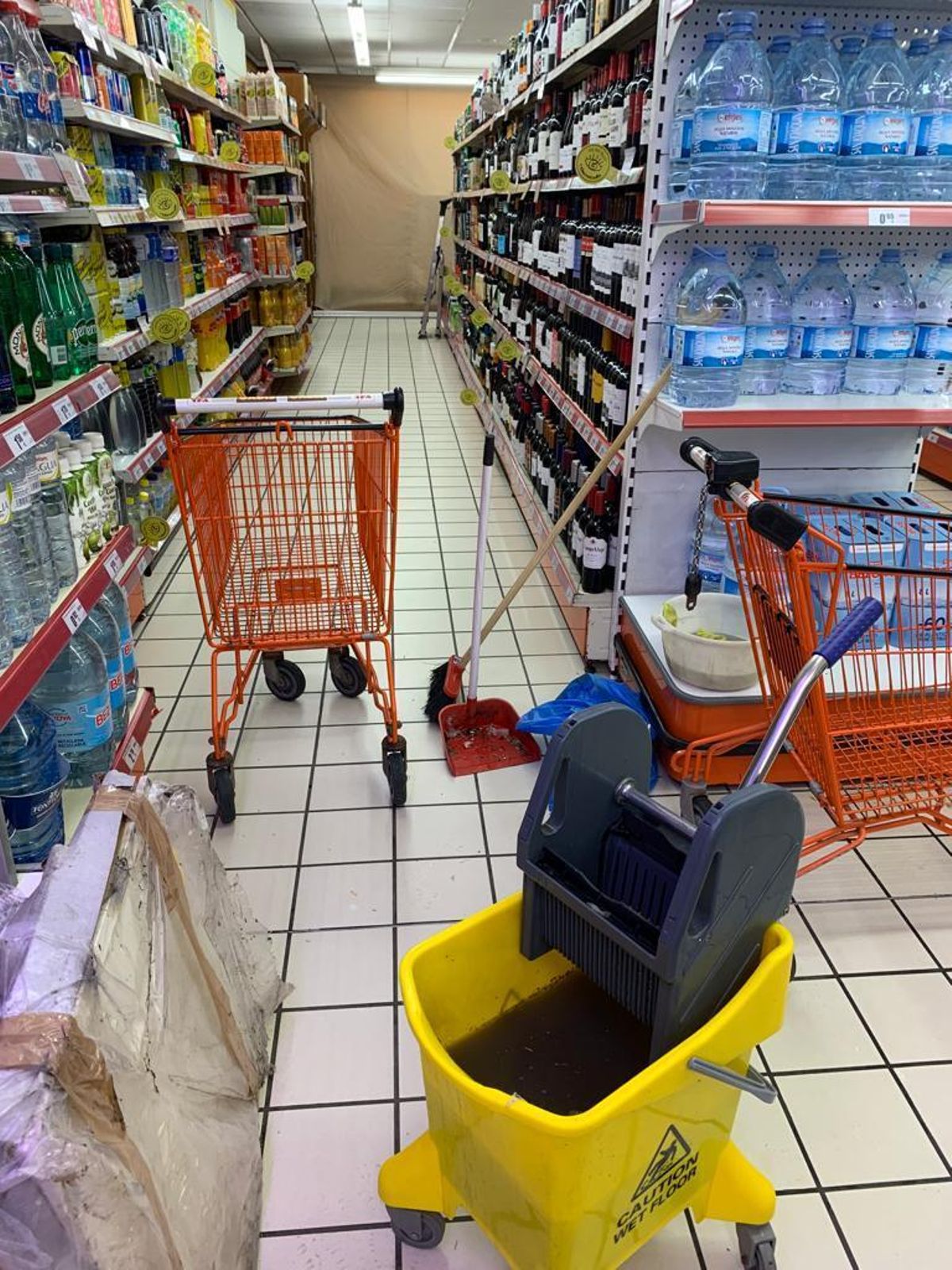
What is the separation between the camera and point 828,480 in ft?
10.7

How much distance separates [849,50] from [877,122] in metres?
0.28

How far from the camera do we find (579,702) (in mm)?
2957

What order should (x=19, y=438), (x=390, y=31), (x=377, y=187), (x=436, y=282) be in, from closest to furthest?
(x=19, y=438)
(x=390, y=31)
(x=436, y=282)
(x=377, y=187)

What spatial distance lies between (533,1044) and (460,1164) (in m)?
0.21

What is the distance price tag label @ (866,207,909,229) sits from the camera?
8.20 feet

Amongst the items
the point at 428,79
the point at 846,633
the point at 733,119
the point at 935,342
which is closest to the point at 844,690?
the point at 846,633

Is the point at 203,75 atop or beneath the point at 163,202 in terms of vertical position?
atop

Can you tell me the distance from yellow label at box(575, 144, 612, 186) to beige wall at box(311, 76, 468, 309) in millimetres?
12963

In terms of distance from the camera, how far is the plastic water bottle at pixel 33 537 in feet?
6.41

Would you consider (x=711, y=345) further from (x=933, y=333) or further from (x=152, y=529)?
(x=152, y=529)

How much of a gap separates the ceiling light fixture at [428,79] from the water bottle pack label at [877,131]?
13066 millimetres

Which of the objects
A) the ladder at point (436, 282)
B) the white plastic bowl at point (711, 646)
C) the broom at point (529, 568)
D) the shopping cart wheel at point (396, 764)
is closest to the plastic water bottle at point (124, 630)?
the shopping cart wheel at point (396, 764)

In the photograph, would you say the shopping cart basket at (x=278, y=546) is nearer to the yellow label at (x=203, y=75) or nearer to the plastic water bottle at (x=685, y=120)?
the plastic water bottle at (x=685, y=120)

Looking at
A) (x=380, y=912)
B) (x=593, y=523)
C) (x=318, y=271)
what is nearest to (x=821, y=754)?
(x=380, y=912)
